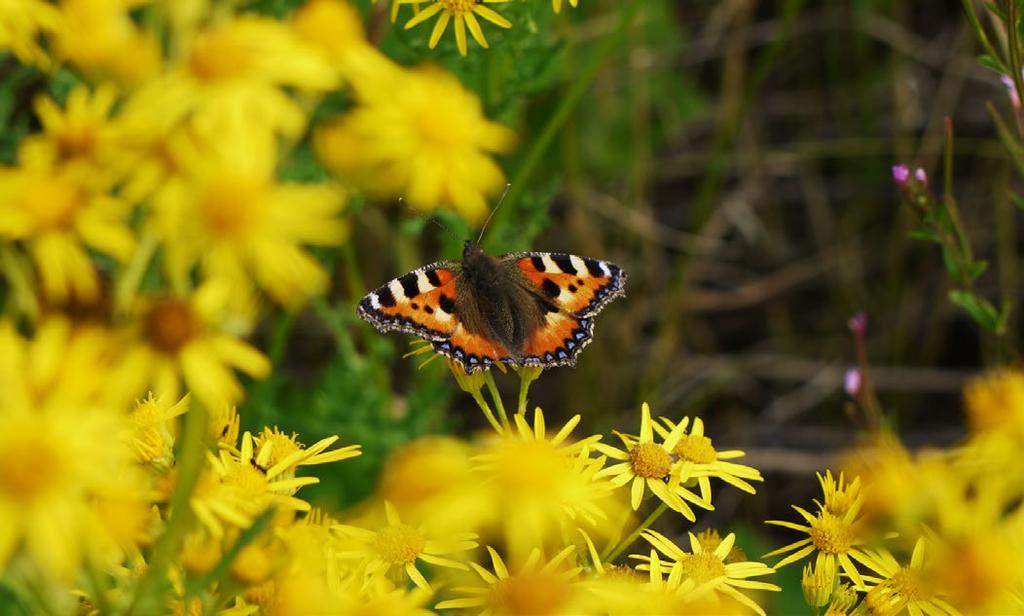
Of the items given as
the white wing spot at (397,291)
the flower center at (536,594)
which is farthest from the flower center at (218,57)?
the white wing spot at (397,291)

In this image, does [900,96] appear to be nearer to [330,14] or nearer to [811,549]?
[811,549]

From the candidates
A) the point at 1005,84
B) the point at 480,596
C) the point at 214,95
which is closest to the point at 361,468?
the point at 480,596

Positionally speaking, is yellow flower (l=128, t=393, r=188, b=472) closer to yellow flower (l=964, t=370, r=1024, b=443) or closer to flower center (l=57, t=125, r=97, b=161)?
flower center (l=57, t=125, r=97, b=161)

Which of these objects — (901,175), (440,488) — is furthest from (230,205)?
(901,175)

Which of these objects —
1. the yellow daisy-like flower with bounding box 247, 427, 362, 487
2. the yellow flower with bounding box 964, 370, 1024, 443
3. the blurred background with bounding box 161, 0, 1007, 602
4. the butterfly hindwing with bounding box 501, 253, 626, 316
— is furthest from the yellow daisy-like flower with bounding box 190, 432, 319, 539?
the blurred background with bounding box 161, 0, 1007, 602

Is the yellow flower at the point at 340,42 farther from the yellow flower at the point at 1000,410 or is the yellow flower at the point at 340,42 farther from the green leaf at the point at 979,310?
the green leaf at the point at 979,310

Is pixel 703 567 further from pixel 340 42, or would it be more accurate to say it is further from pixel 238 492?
pixel 340 42
